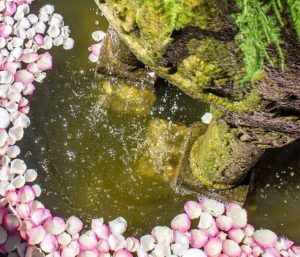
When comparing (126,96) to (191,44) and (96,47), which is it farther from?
(191,44)

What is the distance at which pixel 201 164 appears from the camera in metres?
2.57

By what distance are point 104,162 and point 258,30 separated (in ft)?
6.37

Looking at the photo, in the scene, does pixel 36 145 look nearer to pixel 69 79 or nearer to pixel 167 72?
pixel 69 79

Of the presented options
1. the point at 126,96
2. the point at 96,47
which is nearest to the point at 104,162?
the point at 126,96

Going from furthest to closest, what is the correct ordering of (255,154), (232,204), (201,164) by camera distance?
1. (232,204)
2. (201,164)
3. (255,154)

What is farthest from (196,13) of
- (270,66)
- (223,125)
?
(223,125)

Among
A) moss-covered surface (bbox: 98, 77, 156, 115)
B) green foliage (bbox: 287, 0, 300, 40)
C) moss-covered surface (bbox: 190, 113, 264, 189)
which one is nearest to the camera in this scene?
green foliage (bbox: 287, 0, 300, 40)

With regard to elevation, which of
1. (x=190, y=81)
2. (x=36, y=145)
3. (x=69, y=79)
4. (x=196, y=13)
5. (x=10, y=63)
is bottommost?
(x=36, y=145)

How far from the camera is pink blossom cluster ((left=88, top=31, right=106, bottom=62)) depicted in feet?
10.4

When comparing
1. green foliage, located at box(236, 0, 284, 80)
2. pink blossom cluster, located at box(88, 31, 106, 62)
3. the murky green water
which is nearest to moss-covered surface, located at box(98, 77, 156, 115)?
the murky green water

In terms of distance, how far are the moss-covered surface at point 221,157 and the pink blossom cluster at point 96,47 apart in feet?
3.20

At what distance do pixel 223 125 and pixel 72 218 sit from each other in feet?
3.93

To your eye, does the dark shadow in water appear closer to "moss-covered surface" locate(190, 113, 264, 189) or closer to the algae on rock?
"moss-covered surface" locate(190, 113, 264, 189)

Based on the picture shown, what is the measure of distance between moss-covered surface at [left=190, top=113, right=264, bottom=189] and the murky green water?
0.25 m
